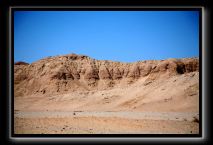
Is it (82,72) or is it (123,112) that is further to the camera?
(82,72)

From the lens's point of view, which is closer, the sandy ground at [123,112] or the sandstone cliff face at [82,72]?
the sandy ground at [123,112]

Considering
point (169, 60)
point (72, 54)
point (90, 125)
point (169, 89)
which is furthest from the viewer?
point (72, 54)

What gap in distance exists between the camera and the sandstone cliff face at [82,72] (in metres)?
42.0

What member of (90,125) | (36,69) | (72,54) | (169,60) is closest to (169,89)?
(90,125)

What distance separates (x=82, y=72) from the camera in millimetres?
49375

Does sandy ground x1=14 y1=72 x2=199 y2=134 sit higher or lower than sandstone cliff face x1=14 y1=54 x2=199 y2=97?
lower

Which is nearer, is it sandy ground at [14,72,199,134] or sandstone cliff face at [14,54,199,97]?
sandy ground at [14,72,199,134]

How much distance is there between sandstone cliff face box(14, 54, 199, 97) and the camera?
42031 millimetres

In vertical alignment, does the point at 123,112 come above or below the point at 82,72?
below

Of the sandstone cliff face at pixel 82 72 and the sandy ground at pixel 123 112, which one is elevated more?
the sandstone cliff face at pixel 82 72
